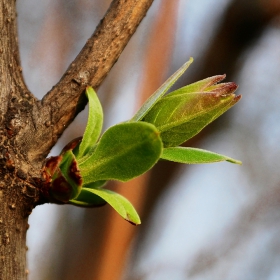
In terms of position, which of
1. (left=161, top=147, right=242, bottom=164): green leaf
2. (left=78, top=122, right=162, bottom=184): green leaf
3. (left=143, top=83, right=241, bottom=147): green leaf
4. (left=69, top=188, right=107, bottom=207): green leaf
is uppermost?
(left=143, top=83, right=241, bottom=147): green leaf

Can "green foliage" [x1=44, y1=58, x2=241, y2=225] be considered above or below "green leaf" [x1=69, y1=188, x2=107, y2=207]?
above

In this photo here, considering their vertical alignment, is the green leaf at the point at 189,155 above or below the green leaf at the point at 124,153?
above

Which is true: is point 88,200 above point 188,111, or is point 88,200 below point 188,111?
below

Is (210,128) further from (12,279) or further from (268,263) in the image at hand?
(12,279)

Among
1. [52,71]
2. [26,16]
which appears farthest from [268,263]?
[26,16]
